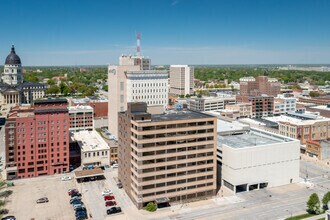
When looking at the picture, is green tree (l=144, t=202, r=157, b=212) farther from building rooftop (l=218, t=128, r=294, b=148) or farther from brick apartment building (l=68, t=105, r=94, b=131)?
brick apartment building (l=68, t=105, r=94, b=131)

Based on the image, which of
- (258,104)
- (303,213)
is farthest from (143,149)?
(258,104)

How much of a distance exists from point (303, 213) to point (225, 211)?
46.8ft

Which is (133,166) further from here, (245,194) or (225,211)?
(245,194)

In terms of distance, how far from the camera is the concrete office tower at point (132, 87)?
375ft

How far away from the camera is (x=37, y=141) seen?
278ft

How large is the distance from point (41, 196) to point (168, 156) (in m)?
29.0

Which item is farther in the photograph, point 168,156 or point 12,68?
point 12,68

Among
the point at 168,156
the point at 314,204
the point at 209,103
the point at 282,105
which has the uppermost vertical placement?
the point at 209,103

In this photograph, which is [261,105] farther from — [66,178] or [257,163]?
[66,178]

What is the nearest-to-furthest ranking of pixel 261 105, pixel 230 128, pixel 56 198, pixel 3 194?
pixel 56 198 → pixel 3 194 → pixel 230 128 → pixel 261 105

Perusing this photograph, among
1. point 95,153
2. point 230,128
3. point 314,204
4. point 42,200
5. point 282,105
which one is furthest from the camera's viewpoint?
point 282,105

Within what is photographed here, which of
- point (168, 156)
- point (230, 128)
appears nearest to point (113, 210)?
point (168, 156)

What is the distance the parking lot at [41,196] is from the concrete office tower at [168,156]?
13.8 metres

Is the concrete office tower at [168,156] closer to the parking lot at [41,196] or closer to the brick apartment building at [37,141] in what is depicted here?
the parking lot at [41,196]
